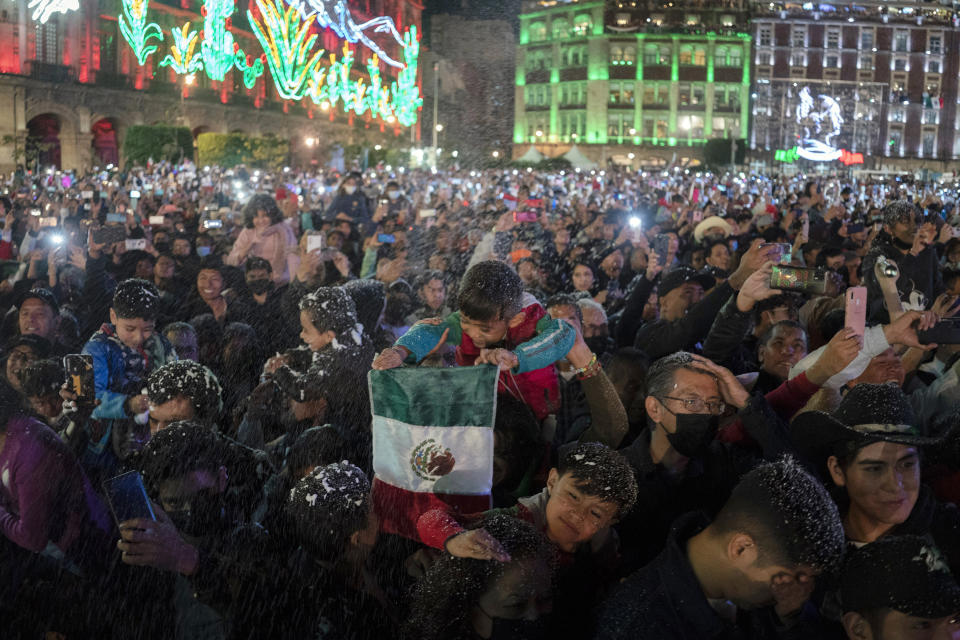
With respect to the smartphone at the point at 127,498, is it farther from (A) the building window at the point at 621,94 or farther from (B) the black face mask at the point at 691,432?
(A) the building window at the point at 621,94

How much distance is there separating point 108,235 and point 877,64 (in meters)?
88.6

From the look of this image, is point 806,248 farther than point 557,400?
Yes

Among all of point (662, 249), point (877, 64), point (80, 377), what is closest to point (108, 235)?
point (80, 377)

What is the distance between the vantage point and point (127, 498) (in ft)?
8.63

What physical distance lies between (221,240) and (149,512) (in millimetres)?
8364

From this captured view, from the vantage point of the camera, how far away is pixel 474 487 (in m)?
3.15

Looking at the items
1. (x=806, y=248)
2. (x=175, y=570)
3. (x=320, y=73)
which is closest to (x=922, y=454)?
(x=175, y=570)

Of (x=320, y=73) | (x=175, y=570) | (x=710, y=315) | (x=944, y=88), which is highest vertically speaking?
(x=944, y=88)

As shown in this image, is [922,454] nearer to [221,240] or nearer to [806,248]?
[806,248]

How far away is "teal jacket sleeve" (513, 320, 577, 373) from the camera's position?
10.7ft

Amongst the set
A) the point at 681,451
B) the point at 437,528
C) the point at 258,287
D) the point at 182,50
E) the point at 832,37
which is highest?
the point at 832,37

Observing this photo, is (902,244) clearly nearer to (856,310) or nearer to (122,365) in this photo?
(856,310)

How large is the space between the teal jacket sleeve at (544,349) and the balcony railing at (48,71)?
36216 mm

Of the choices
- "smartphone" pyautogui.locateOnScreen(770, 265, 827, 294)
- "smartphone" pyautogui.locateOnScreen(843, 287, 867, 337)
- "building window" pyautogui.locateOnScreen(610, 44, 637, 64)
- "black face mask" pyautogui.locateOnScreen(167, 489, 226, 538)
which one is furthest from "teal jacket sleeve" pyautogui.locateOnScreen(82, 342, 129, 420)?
"building window" pyautogui.locateOnScreen(610, 44, 637, 64)
